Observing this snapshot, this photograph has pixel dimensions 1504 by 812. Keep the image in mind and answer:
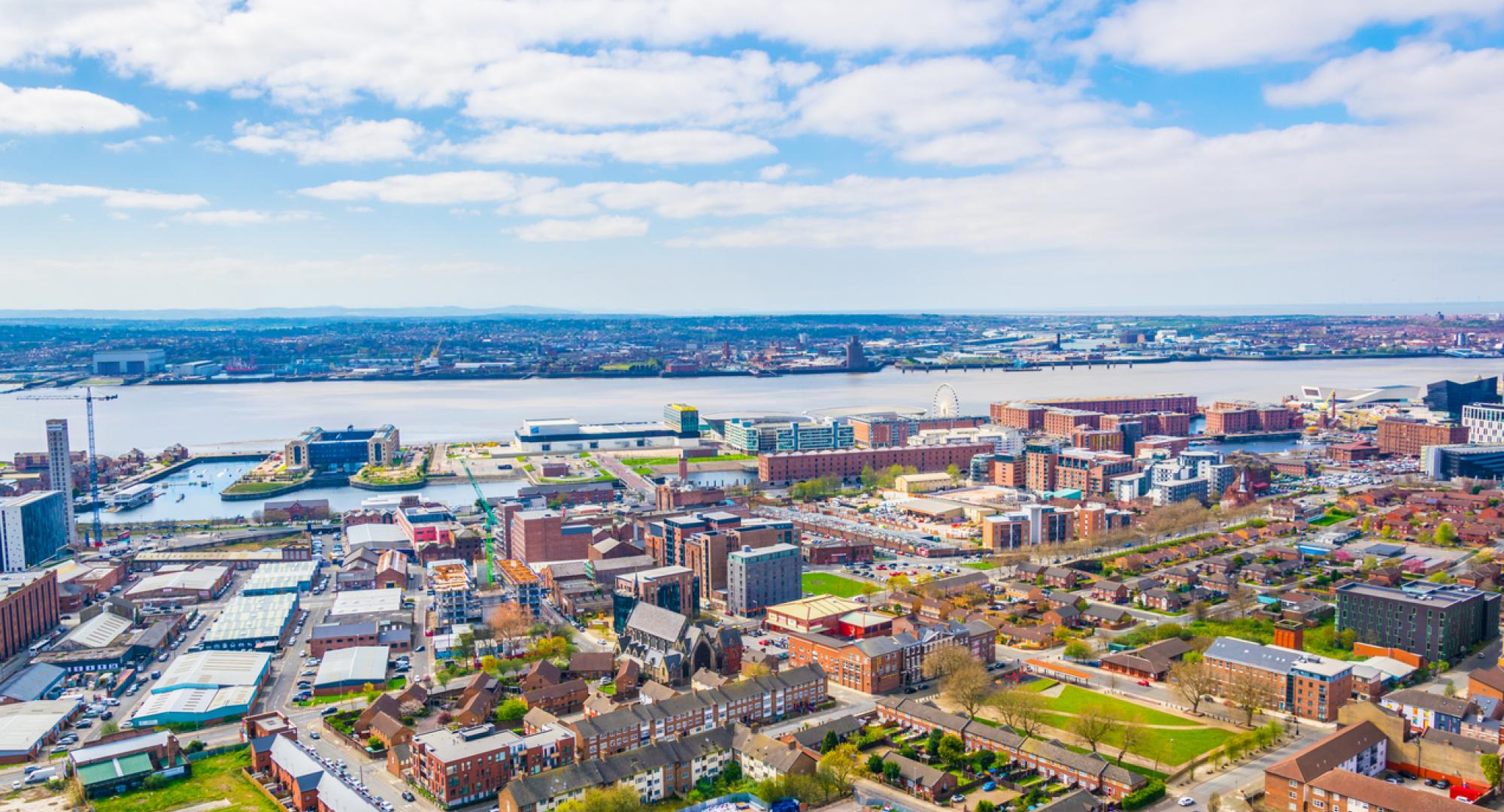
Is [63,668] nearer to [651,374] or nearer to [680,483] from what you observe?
[680,483]

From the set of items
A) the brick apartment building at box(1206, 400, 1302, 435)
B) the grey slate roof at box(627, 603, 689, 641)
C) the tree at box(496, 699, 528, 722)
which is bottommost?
the tree at box(496, 699, 528, 722)

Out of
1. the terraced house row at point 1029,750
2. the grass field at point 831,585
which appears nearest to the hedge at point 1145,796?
the terraced house row at point 1029,750

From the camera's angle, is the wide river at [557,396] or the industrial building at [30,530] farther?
the wide river at [557,396]

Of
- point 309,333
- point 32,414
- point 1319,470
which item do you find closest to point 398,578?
point 1319,470

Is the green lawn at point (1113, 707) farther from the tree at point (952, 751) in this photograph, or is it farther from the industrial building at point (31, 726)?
the industrial building at point (31, 726)

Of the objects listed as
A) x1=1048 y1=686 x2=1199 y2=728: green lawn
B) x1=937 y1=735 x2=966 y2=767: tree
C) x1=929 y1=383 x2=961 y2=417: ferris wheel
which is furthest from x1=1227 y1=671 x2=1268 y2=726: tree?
x1=929 y1=383 x2=961 y2=417: ferris wheel

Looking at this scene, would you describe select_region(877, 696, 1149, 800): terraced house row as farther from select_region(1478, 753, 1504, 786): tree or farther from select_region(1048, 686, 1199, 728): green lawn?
select_region(1478, 753, 1504, 786): tree

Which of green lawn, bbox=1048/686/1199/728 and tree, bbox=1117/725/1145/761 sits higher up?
tree, bbox=1117/725/1145/761
